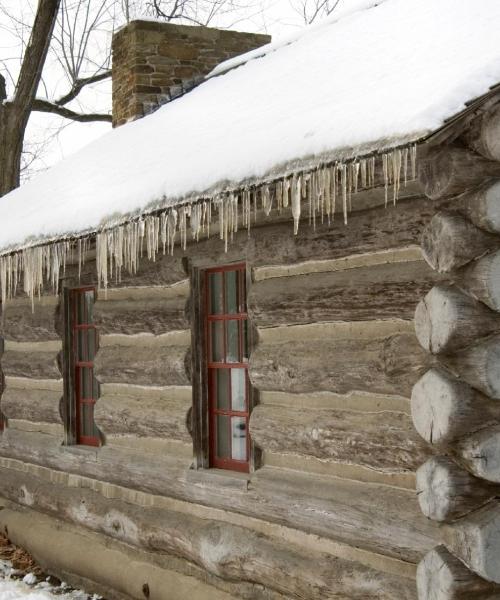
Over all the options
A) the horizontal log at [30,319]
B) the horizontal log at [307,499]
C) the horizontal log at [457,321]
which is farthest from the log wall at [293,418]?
the horizontal log at [30,319]

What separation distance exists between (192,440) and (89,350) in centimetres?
260

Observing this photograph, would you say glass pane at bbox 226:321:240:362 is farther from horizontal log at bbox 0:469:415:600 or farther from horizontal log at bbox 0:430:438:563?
horizontal log at bbox 0:469:415:600

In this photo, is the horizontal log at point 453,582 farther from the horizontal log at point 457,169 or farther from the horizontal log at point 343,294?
the horizontal log at point 457,169

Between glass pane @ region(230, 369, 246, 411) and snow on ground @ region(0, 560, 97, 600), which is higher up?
glass pane @ region(230, 369, 246, 411)

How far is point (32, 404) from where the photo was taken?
35.8ft

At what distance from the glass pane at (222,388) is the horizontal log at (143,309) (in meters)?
0.48

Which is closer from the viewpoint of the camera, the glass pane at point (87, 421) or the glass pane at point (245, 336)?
the glass pane at point (245, 336)

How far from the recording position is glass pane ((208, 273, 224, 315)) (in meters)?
7.88

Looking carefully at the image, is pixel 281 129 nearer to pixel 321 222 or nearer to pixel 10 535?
pixel 321 222

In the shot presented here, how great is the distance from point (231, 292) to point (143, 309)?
1.19 meters

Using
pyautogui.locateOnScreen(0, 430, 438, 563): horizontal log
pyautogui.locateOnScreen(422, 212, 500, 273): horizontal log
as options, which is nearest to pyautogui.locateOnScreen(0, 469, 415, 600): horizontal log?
pyautogui.locateOnScreen(0, 430, 438, 563): horizontal log

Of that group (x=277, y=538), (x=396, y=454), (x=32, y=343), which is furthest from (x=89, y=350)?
(x=396, y=454)

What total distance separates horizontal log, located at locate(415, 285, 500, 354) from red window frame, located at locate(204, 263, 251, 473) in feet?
7.96

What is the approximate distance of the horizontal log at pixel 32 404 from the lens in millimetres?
10398
